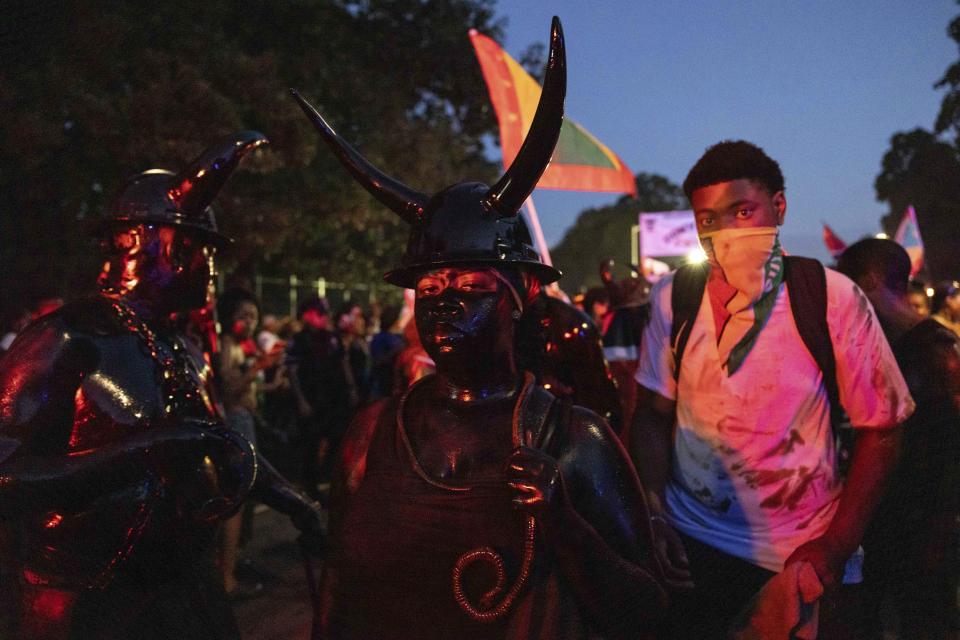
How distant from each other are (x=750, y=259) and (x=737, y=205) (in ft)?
0.68

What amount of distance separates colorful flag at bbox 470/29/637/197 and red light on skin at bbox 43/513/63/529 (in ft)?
19.8

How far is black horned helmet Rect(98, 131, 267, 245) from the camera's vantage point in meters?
3.17

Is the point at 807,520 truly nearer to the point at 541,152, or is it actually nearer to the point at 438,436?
the point at 438,436

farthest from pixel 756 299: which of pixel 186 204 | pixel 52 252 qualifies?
pixel 52 252

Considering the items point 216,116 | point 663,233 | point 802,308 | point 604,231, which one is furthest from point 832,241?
point 604,231

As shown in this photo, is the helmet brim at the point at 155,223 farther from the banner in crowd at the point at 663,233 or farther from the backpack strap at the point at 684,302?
the banner in crowd at the point at 663,233

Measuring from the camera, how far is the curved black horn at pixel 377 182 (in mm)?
2277

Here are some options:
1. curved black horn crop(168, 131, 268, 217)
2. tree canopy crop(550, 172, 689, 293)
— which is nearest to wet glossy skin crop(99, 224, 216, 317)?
curved black horn crop(168, 131, 268, 217)

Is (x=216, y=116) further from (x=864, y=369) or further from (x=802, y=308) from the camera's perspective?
(x=864, y=369)

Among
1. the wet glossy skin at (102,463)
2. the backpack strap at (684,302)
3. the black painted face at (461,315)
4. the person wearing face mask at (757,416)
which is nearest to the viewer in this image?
the black painted face at (461,315)

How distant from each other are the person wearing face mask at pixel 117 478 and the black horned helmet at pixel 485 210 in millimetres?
1083

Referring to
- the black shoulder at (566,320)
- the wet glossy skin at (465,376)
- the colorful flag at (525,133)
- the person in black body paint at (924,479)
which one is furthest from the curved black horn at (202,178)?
the colorful flag at (525,133)

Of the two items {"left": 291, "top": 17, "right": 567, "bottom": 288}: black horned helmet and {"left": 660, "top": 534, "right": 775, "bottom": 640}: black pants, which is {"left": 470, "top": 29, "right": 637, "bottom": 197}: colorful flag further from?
{"left": 291, "top": 17, "right": 567, "bottom": 288}: black horned helmet

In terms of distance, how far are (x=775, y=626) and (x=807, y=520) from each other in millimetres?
403
